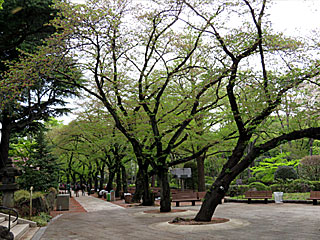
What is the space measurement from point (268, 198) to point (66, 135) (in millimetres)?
20675

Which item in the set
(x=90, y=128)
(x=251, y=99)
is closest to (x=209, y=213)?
(x=251, y=99)

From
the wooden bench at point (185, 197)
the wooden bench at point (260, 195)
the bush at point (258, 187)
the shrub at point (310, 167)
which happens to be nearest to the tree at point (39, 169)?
the wooden bench at point (185, 197)

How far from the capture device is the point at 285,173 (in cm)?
3022

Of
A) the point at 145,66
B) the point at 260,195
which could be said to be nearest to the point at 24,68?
the point at 145,66

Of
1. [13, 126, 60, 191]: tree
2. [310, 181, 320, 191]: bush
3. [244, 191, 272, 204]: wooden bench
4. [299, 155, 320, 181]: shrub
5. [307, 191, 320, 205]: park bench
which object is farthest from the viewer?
[299, 155, 320, 181]: shrub

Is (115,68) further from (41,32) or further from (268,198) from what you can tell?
(268,198)

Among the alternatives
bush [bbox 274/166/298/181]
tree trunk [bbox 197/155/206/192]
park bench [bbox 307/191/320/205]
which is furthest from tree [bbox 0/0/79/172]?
bush [bbox 274/166/298/181]

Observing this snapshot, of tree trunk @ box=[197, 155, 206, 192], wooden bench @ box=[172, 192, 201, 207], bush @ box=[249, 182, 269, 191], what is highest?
tree trunk @ box=[197, 155, 206, 192]

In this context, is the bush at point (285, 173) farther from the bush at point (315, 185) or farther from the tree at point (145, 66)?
the tree at point (145, 66)

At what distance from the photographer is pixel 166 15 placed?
48.9 ft

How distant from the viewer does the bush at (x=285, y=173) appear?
30.1 m

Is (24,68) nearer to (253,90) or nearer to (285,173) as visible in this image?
(253,90)

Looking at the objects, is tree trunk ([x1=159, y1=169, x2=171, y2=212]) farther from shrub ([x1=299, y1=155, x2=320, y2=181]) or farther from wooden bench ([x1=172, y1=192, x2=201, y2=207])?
shrub ([x1=299, y1=155, x2=320, y2=181])

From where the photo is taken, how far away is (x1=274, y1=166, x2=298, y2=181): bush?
98.8ft
